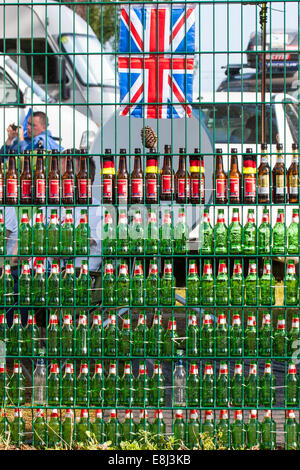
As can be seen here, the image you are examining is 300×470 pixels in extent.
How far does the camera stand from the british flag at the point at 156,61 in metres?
6.23

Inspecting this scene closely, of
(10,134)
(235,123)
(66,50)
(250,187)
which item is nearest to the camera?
(250,187)

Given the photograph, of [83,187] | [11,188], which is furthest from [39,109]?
[83,187]

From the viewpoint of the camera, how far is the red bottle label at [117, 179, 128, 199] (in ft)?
20.3

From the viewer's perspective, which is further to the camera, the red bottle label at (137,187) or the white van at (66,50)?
the white van at (66,50)

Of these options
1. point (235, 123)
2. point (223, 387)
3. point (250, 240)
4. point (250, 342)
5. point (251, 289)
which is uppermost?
point (235, 123)

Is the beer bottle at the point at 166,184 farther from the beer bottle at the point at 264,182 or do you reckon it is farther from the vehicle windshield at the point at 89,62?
the vehicle windshield at the point at 89,62

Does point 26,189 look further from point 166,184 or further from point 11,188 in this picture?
point 166,184

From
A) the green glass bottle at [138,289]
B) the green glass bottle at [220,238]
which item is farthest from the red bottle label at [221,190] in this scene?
the green glass bottle at [138,289]

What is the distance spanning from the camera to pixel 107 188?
624 centimetres

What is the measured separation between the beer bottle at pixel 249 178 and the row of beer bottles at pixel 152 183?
0.32m

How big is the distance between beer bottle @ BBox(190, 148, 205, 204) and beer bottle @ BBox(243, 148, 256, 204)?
0.32m

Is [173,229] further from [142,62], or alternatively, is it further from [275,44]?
[275,44]

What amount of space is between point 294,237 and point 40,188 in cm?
192

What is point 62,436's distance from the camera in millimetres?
6289
